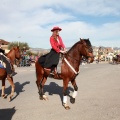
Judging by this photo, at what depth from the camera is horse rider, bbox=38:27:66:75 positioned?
9.39 m

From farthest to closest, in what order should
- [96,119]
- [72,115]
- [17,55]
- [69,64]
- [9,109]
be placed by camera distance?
[17,55], [69,64], [9,109], [72,115], [96,119]

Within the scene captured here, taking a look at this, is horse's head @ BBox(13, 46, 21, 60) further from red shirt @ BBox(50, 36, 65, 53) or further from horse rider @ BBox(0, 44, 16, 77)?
red shirt @ BBox(50, 36, 65, 53)

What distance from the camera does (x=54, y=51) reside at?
9.65m

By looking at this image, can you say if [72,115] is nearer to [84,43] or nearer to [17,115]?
[17,115]

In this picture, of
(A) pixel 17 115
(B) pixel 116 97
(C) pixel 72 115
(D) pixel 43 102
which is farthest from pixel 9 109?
(B) pixel 116 97

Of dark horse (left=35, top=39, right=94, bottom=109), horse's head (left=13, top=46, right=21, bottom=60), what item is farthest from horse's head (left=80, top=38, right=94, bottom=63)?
horse's head (left=13, top=46, right=21, bottom=60)

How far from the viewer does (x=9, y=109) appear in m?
8.41

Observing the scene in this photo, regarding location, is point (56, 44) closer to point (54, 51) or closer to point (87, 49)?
point (54, 51)

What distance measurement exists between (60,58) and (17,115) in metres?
2.99

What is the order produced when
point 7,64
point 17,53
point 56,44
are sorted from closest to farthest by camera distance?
1. point 56,44
2. point 7,64
3. point 17,53

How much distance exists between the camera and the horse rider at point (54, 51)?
939cm

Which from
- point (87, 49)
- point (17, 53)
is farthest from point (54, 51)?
point (17, 53)

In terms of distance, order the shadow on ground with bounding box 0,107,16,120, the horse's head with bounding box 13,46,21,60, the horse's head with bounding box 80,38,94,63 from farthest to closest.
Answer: the horse's head with bounding box 13,46,21,60
the horse's head with bounding box 80,38,94,63
the shadow on ground with bounding box 0,107,16,120

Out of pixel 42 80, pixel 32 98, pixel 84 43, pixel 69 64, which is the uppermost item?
pixel 84 43
